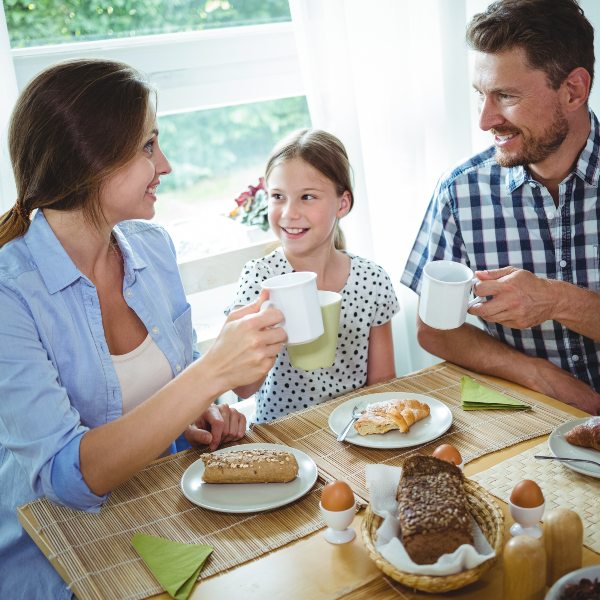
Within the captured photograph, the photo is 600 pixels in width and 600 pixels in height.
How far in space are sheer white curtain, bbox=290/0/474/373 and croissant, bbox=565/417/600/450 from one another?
1.35 m

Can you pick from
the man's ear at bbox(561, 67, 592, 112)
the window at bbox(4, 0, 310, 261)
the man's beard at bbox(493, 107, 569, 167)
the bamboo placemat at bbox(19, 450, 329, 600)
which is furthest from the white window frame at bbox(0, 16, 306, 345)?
the bamboo placemat at bbox(19, 450, 329, 600)

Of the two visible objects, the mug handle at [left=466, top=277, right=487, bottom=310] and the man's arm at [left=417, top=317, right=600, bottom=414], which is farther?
the man's arm at [left=417, top=317, right=600, bottom=414]

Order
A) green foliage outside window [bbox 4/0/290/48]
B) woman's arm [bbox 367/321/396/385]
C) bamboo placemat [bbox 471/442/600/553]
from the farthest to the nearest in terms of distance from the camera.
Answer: green foliage outside window [bbox 4/0/290/48] < woman's arm [bbox 367/321/396/385] < bamboo placemat [bbox 471/442/600/553]

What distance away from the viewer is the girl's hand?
4.16 feet

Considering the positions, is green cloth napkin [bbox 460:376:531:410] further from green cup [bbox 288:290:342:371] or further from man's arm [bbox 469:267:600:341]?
green cup [bbox 288:290:342:371]

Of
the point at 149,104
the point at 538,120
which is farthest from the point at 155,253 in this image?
the point at 538,120

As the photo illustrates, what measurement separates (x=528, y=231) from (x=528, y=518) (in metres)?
1.01

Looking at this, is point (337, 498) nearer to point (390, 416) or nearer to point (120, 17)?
point (390, 416)

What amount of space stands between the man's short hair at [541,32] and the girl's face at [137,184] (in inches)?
34.2

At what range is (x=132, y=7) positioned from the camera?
8.11ft

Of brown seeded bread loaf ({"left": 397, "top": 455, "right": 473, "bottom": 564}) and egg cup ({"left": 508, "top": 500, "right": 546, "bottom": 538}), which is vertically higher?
brown seeded bread loaf ({"left": 397, "top": 455, "right": 473, "bottom": 564})

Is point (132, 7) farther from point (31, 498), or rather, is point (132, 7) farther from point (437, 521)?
point (437, 521)

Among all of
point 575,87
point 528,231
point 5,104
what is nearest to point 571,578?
point 528,231

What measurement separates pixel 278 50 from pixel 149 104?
1294 millimetres
